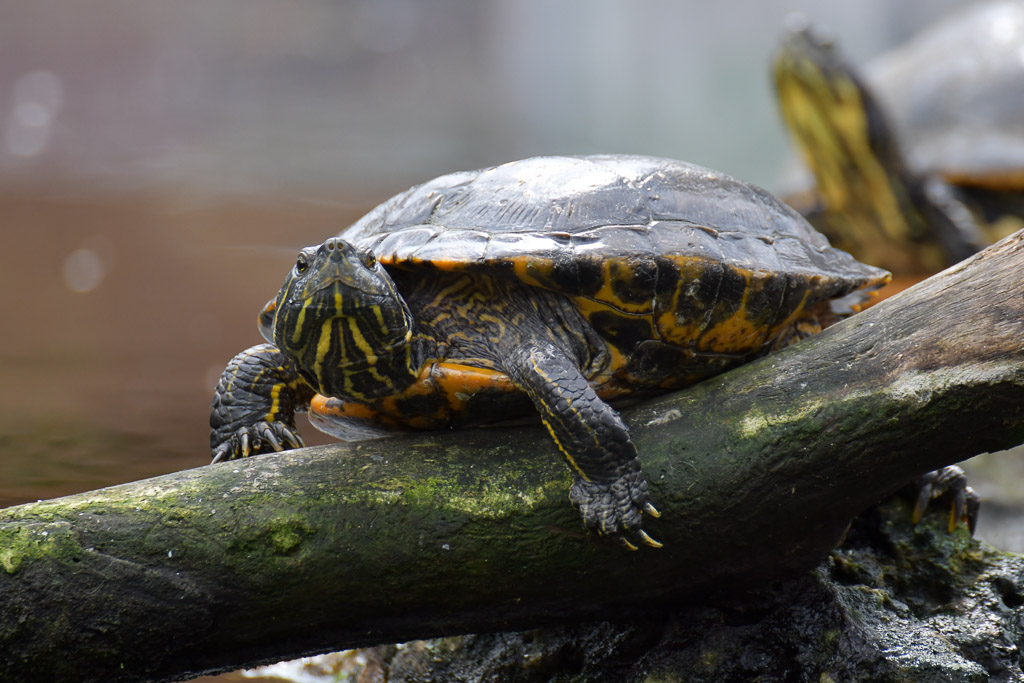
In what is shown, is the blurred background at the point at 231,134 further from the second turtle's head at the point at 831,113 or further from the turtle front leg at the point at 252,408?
the second turtle's head at the point at 831,113

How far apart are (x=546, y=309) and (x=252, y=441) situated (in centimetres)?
90

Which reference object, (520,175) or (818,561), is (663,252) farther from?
(818,561)

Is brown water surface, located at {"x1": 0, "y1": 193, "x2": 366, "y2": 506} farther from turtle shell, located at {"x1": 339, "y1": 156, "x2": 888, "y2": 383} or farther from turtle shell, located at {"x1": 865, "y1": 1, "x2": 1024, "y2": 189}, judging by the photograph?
turtle shell, located at {"x1": 865, "y1": 1, "x2": 1024, "y2": 189}

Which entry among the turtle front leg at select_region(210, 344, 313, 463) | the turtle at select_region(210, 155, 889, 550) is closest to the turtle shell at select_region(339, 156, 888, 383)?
the turtle at select_region(210, 155, 889, 550)

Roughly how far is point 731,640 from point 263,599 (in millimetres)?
1128

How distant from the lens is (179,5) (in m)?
13.0

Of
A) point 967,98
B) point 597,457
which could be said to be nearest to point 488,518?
point 597,457

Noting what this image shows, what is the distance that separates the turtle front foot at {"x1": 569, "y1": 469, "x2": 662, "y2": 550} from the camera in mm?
1789

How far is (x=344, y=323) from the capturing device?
1875mm

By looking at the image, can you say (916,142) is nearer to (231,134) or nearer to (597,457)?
(597,457)

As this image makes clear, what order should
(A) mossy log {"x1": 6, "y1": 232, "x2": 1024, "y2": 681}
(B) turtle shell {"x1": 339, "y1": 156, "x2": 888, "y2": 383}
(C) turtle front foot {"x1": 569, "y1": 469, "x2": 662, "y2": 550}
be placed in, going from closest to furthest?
(A) mossy log {"x1": 6, "y1": 232, "x2": 1024, "y2": 681} < (C) turtle front foot {"x1": 569, "y1": 469, "x2": 662, "y2": 550} < (B) turtle shell {"x1": 339, "y1": 156, "x2": 888, "y2": 383}

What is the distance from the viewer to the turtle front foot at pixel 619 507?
1.79 meters

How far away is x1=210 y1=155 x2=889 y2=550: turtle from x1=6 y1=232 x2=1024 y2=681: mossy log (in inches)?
5.2

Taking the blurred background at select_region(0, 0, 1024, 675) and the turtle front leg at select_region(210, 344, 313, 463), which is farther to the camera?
the blurred background at select_region(0, 0, 1024, 675)
